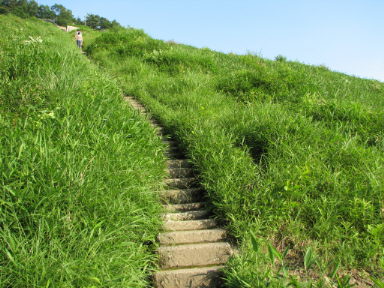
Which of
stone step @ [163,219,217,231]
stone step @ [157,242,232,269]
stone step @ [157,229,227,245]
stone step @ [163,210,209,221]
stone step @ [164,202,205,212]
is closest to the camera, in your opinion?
stone step @ [157,242,232,269]

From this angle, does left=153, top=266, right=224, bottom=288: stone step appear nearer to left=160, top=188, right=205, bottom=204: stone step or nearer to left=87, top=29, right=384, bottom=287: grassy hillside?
left=87, top=29, right=384, bottom=287: grassy hillside

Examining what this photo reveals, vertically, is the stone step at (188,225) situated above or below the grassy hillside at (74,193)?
below

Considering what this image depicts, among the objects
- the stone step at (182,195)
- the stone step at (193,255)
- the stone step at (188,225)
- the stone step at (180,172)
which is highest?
the stone step at (180,172)

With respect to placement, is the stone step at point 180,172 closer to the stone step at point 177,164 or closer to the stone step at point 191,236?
the stone step at point 177,164

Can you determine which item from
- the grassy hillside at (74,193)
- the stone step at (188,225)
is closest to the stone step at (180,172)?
the grassy hillside at (74,193)

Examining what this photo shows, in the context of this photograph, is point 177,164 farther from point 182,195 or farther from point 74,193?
point 74,193

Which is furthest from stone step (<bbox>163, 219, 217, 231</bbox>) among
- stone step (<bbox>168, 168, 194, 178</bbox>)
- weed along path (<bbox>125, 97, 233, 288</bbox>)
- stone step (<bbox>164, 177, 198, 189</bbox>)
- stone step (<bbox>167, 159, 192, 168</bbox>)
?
stone step (<bbox>167, 159, 192, 168</bbox>)

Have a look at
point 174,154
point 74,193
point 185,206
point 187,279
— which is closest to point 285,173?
point 185,206

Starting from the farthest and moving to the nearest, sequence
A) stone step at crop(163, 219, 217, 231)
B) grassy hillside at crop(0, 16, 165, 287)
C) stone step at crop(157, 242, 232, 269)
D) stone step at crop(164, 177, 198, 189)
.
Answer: stone step at crop(164, 177, 198, 189), stone step at crop(163, 219, 217, 231), stone step at crop(157, 242, 232, 269), grassy hillside at crop(0, 16, 165, 287)

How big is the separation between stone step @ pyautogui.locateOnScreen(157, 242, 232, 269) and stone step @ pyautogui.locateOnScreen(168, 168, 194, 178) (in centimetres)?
152

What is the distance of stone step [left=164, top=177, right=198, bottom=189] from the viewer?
4.95m

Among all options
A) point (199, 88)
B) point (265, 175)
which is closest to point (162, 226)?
point (265, 175)

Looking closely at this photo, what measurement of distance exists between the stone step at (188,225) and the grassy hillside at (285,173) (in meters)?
0.19

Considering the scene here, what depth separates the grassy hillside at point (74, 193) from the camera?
9.46ft
